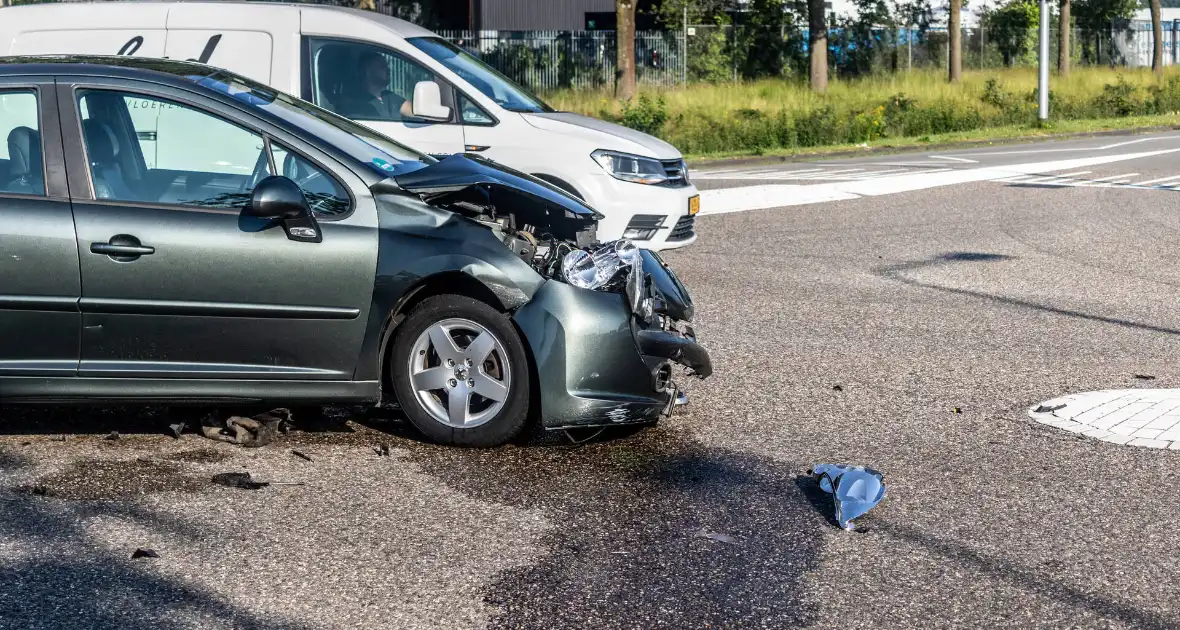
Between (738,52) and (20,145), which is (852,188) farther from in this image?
(738,52)

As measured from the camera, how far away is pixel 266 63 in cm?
1062

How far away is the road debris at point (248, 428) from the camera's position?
604 centimetres

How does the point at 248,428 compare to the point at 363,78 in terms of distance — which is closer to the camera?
the point at 248,428

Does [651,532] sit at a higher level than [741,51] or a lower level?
lower

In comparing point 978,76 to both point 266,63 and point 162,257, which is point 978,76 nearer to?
point 266,63

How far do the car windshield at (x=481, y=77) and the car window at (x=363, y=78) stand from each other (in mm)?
224

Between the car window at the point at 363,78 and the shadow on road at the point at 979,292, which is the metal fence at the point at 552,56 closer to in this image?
the shadow on road at the point at 979,292

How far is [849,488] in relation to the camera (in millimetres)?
5176

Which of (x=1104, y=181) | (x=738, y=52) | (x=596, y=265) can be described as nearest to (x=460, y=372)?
(x=596, y=265)

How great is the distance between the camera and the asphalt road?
4.23 meters

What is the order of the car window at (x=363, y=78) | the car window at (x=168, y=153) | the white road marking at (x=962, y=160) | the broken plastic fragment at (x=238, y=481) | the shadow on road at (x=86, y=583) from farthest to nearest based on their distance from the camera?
the white road marking at (x=962, y=160) → the car window at (x=363, y=78) → the car window at (x=168, y=153) → the broken plastic fragment at (x=238, y=481) → the shadow on road at (x=86, y=583)

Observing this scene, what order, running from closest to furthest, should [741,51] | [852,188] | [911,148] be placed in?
[852,188], [911,148], [741,51]

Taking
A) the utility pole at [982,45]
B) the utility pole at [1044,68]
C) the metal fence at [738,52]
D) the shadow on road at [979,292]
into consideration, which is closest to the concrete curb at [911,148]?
the utility pole at [1044,68]

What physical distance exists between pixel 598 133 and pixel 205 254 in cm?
525
